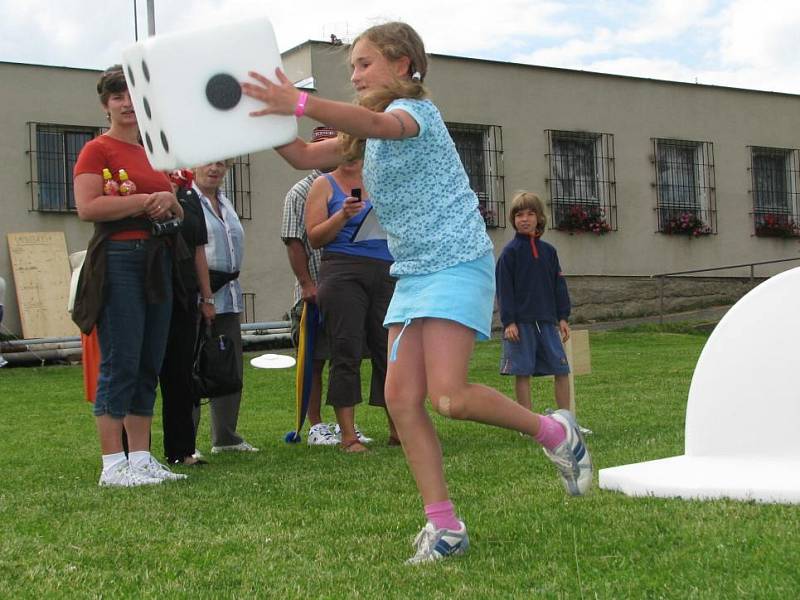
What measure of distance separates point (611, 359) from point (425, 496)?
38.2ft

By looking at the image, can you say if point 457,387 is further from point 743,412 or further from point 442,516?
point 743,412

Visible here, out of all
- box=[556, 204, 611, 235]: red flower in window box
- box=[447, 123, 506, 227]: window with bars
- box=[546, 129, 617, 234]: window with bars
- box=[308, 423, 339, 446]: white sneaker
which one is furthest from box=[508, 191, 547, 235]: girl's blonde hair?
box=[556, 204, 611, 235]: red flower in window box

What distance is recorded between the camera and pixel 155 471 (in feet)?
18.7

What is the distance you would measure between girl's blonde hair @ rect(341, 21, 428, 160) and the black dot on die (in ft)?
1.74

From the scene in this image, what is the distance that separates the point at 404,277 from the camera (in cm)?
382

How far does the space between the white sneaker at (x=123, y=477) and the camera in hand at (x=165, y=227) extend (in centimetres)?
110

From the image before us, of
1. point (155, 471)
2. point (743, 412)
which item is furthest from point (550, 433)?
point (155, 471)

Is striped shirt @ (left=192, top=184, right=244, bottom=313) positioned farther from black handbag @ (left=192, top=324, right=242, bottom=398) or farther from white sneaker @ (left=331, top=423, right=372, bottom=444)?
white sneaker @ (left=331, top=423, right=372, bottom=444)

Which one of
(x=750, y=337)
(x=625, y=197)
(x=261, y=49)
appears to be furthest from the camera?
(x=625, y=197)

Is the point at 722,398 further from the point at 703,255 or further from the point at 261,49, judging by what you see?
the point at 703,255

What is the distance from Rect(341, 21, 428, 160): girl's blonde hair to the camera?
3.77 meters

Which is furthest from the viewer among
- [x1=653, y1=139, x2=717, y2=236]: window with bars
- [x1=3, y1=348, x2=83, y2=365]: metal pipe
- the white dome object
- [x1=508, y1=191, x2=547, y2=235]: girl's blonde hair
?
[x1=653, y1=139, x2=717, y2=236]: window with bars

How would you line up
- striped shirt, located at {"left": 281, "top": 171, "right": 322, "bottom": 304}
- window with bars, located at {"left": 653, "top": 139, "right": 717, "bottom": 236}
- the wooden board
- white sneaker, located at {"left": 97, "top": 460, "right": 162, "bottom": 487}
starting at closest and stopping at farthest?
1. white sneaker, located at {"left": 97, "top": 460, "right": 162, "bottom": 487}
2. striped shirt, located at {"left": 281, "top": 171, "right": 322, "bottom": 304}
3. the wooden board
4. window with bars, located at {"left": 653, "top": 139, "right": 717, "bottom": 236}

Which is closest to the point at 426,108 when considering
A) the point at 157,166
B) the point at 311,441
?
the point at 157,166
